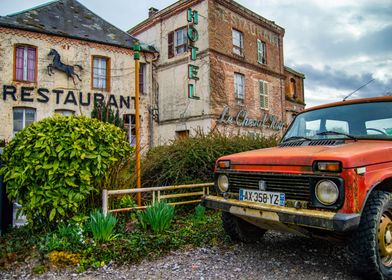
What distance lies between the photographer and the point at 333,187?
3.05 m

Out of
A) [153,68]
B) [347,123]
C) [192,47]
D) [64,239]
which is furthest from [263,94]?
[64,239]

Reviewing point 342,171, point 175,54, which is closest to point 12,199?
point 342,171

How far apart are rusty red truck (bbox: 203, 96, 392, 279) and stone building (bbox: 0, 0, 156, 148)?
36.6 feet

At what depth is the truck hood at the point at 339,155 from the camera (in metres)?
3.04

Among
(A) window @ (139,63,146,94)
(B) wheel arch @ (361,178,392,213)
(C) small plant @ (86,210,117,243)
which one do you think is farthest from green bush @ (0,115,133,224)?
(A) window @ (139,63,146,94)

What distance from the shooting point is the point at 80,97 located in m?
15.7

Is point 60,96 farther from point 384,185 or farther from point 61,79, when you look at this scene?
point 384,185

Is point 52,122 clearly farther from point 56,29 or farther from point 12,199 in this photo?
point 56,29

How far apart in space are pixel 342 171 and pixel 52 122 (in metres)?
4.15

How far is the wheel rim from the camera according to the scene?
328cm

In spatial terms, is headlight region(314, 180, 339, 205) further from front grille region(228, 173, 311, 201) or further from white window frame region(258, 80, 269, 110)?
white window frame region(258, 80, 269, 110)

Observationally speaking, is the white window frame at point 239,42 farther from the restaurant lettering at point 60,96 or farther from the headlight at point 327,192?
the headlight at point 327,192

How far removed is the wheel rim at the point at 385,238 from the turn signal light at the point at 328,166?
2.95 feet

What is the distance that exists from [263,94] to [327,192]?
17.9m
